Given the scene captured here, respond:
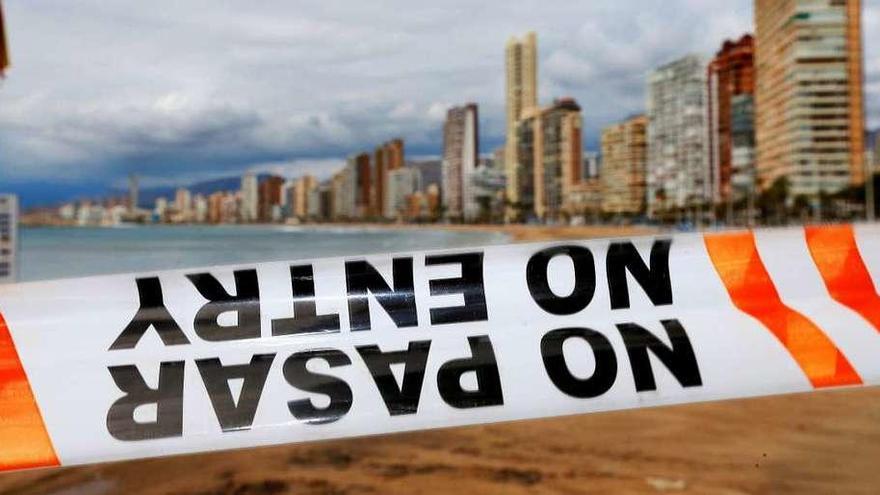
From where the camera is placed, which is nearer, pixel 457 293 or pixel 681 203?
pixel 457 293

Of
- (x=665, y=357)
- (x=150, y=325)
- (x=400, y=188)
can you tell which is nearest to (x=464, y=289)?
(x=665, y=357)

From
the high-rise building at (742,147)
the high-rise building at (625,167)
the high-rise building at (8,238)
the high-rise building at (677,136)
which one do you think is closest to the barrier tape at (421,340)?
the high-rise building at (8,238)

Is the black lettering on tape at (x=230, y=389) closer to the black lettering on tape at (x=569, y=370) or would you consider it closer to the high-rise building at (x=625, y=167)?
the black lettering on tape at (x=569, y=370)

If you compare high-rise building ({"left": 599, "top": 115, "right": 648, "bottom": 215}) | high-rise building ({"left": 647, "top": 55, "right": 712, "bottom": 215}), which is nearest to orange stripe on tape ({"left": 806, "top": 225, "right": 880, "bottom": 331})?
high-rise building ({"left": 647, "top": 55, "right": 712, "bottom": 215})

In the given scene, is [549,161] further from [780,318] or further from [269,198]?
[780,318]

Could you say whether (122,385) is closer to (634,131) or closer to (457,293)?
(457,293)

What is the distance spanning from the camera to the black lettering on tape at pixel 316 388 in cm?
185

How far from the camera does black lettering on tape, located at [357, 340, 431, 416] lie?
6.13 ft

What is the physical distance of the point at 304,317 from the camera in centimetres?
190

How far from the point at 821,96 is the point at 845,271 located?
89.6 m

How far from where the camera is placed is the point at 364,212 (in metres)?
131

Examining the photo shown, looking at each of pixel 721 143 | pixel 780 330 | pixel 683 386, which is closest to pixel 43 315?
pixel 683 386

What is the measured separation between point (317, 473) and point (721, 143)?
356ft

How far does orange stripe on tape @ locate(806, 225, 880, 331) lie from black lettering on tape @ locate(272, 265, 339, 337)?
4.67 ft
